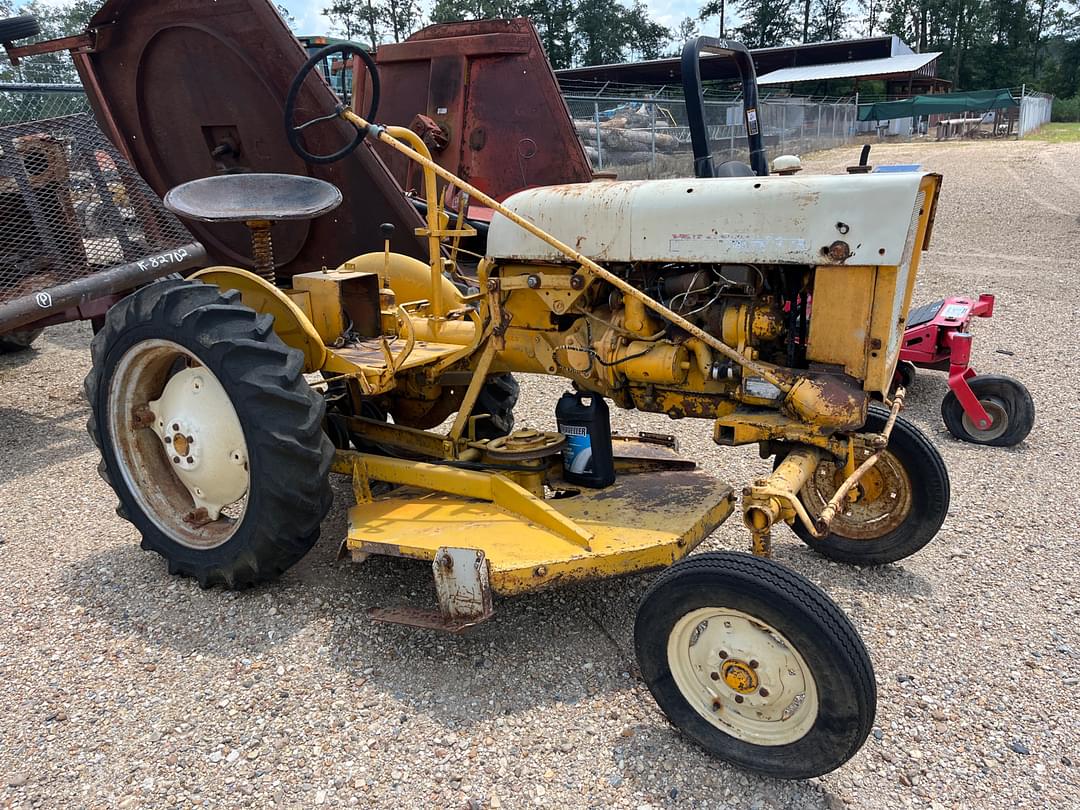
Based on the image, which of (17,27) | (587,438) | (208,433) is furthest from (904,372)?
(17,27)

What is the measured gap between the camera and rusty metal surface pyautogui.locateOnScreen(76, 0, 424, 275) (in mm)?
5203

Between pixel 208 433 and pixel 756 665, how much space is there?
2206 mm

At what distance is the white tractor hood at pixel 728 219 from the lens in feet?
8.03

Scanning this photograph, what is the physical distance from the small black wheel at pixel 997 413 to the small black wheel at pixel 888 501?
1.71m

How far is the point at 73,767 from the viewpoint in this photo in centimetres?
235

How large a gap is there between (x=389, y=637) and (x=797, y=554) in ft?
5.70

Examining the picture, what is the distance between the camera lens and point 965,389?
4609 mm

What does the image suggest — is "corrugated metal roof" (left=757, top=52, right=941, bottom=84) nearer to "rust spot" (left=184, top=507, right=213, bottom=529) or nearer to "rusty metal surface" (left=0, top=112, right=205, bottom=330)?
"rusty metal surface" (left=0, top=112, right=205, bottom=330)

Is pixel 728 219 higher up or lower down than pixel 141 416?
higher up

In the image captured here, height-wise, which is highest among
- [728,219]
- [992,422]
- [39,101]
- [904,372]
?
[39,101]

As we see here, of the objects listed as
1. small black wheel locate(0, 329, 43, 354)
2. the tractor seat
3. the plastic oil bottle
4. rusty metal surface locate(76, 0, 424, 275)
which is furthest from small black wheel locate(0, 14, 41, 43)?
the plastic oil bottle

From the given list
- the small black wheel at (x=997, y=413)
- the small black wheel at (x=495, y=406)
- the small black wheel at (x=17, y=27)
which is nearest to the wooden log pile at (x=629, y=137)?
the small black wheel at (x=17, y=27)

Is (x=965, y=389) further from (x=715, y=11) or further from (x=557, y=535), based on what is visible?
(x=715, y=11)

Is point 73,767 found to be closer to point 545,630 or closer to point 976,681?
point 545,630
